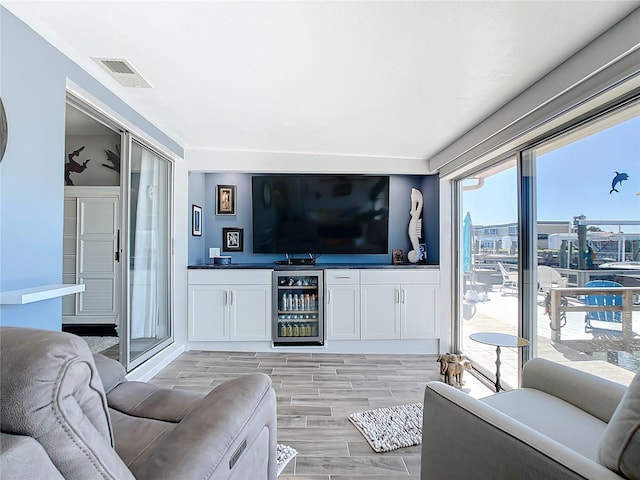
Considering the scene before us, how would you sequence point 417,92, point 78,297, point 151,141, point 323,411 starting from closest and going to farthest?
1. point 417,92
2. point 323,411
3. point 151,141
4. point 78,297

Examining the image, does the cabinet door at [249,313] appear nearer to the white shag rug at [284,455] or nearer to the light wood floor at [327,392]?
the light wood floor at [327,392]

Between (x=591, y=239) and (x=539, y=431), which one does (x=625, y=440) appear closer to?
(x=539, y=431)

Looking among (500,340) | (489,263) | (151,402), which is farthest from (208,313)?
(489,263)

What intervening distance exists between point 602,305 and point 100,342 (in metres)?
4.75

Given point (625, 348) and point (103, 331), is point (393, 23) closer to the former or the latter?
point (625, 348)

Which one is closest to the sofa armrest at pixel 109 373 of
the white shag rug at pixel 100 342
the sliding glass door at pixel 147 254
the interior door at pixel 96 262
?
the sliding glass door at pixel 147 254

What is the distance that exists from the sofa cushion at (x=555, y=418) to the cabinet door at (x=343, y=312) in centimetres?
202

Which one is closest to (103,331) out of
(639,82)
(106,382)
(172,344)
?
(172,344)

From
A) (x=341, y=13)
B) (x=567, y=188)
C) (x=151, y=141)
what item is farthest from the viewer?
(x=151, y=141)

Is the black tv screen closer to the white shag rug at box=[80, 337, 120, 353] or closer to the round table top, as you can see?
the round table top

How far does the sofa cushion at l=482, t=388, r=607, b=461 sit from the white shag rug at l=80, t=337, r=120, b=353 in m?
3.81

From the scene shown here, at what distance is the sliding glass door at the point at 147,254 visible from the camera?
8.70 ft

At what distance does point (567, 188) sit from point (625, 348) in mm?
963

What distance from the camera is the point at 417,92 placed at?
2066 mm
